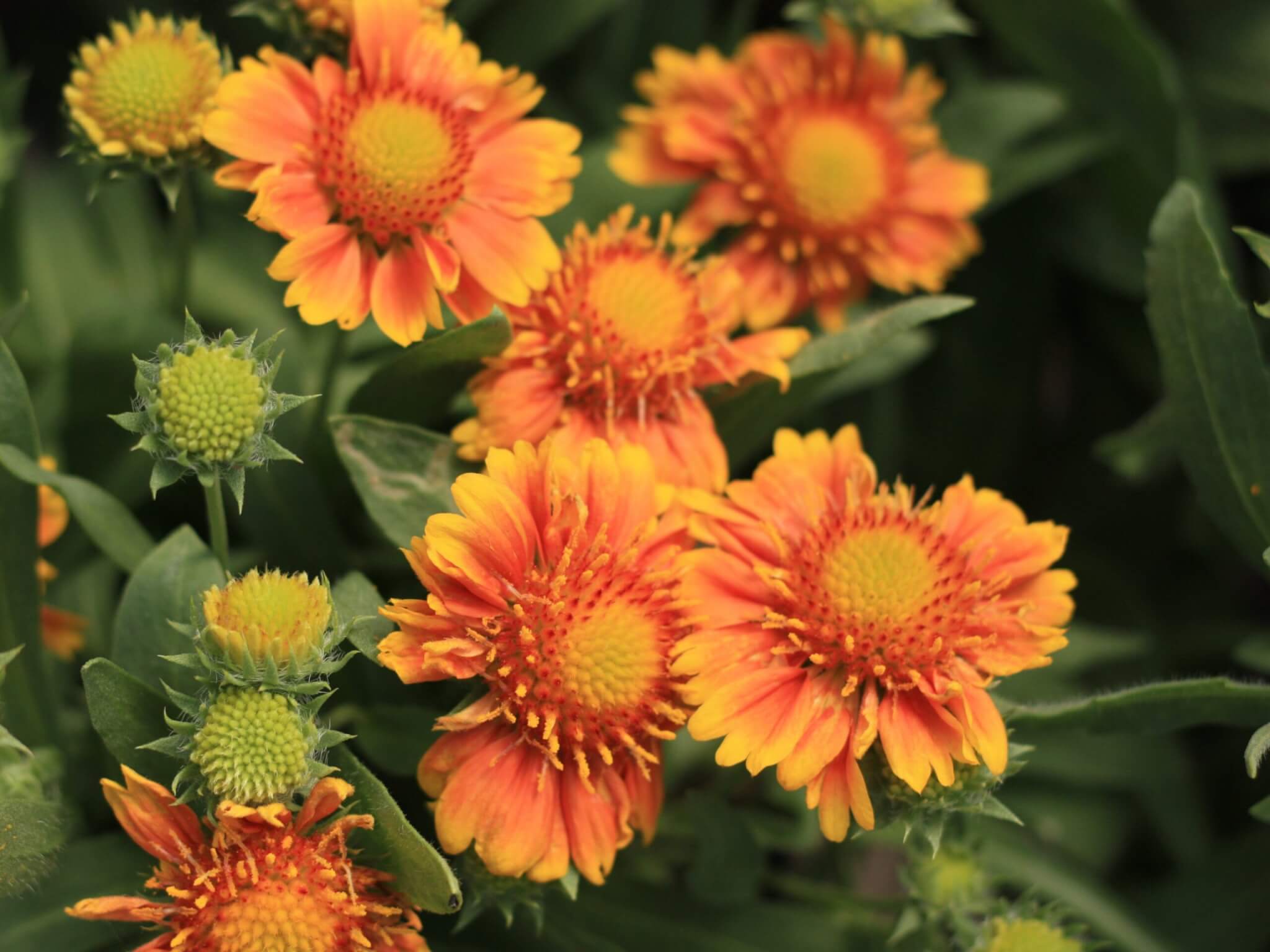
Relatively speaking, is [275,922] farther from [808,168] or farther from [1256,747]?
[808,168]

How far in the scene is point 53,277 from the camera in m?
1.74

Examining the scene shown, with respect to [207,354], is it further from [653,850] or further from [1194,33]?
[1194,33]

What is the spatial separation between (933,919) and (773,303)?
75 cm

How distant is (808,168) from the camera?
5.20 ft

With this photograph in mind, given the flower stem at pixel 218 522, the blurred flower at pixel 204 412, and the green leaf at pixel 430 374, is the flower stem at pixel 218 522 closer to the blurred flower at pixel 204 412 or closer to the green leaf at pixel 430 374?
the blurred flower at pixel 204 412

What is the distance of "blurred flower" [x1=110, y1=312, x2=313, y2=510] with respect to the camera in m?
1.04

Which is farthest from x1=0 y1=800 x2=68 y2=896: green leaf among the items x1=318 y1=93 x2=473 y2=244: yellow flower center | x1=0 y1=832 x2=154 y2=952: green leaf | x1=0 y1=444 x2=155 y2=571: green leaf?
x1=318 y1=93 x2=473 y2=244: yellow flower center

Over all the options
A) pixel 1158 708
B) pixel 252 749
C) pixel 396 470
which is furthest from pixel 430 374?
pixel 1158 708

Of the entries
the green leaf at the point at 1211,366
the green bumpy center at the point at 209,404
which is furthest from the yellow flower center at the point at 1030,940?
the green bumpy center at the point at 209,404

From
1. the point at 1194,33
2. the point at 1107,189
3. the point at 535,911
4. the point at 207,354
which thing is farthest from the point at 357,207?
the point at 1194,33

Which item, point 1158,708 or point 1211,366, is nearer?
point 1158,708

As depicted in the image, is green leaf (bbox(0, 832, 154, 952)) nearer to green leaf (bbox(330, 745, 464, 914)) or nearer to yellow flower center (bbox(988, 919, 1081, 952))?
green leaf (bbox(330, 745, 464, 914))

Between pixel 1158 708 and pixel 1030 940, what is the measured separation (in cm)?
26

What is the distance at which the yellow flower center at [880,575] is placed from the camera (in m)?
1.15
